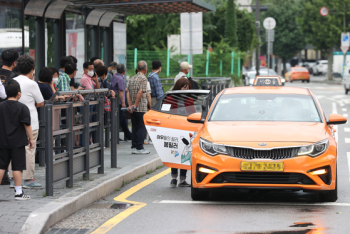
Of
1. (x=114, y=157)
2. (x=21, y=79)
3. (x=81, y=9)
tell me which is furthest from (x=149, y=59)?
(x=21, y=79)

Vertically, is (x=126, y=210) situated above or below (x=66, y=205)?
below

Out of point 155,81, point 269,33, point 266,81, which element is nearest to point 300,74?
point 269,33

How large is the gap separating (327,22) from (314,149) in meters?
49.7

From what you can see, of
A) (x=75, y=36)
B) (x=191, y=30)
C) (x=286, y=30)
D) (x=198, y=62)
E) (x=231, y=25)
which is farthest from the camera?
(x=286, y=30)

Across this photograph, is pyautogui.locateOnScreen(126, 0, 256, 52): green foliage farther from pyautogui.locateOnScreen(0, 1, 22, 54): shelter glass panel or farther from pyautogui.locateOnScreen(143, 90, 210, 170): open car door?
pyautogui.locateOnScreen(143, 90, 210, 170): open car door

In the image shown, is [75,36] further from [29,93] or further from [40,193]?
[40,193]

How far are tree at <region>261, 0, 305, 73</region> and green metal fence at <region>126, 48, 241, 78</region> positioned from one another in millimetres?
48836

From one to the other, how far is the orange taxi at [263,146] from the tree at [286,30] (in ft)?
242

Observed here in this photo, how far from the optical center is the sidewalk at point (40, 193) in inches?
238

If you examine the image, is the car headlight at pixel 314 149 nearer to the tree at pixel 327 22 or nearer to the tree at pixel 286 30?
the tree at pixel 327 22

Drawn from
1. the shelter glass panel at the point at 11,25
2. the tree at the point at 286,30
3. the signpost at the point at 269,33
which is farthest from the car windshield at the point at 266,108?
the tree at the point at 286,30

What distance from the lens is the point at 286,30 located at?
8044 cm

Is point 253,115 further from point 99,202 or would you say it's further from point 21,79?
point 21,79

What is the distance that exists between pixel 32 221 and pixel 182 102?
371cm
